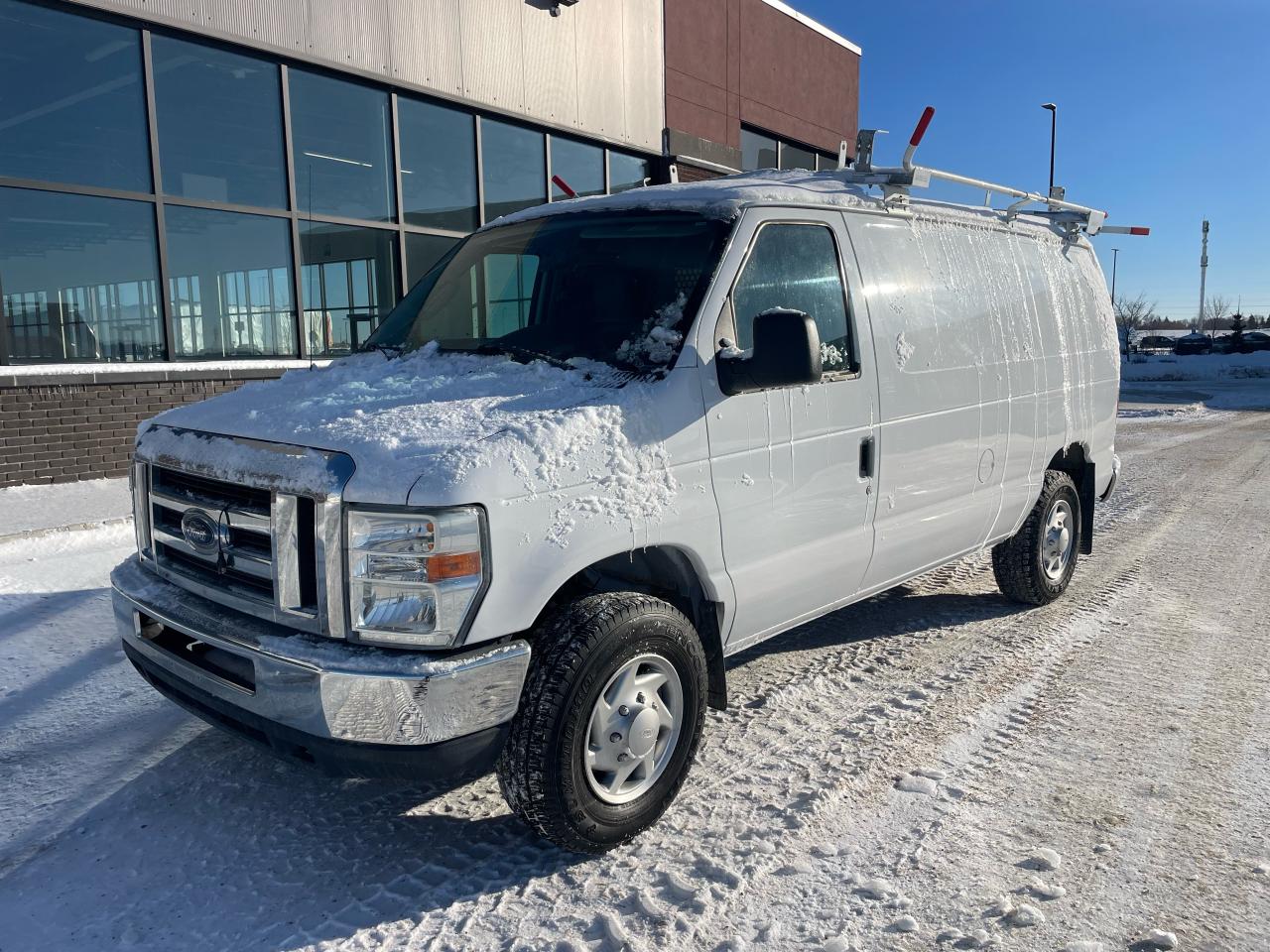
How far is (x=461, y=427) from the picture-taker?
2.75 metres

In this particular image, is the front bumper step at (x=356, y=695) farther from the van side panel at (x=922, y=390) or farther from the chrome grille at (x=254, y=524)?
the van side panel at (x=922, y=390)

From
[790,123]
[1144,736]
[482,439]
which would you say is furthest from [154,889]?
[790,123]

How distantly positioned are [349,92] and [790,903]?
10666 millimetres

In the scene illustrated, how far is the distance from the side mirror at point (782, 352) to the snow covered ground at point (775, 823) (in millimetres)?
1489

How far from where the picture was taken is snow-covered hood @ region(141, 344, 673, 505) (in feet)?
8.31

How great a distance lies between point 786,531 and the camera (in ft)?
11.5

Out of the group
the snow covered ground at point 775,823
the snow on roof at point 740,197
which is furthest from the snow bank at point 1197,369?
the snow on roof at point 740,197

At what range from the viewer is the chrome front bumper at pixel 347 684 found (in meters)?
2.48

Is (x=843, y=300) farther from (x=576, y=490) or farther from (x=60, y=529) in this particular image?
(x=60, y=529)

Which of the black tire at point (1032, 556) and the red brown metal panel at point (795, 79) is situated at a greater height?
the red brown metal panel at point (795, 79)

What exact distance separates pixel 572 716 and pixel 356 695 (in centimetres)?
63

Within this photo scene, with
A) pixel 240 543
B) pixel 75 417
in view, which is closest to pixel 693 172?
pixel 75 417

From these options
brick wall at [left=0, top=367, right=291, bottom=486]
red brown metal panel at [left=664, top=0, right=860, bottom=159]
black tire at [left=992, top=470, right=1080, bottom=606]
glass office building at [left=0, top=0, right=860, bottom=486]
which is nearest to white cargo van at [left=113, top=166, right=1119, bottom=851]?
black tire at [left=992, top=470, right=1080, bottom=606]

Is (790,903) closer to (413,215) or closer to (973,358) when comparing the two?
(973,358)
